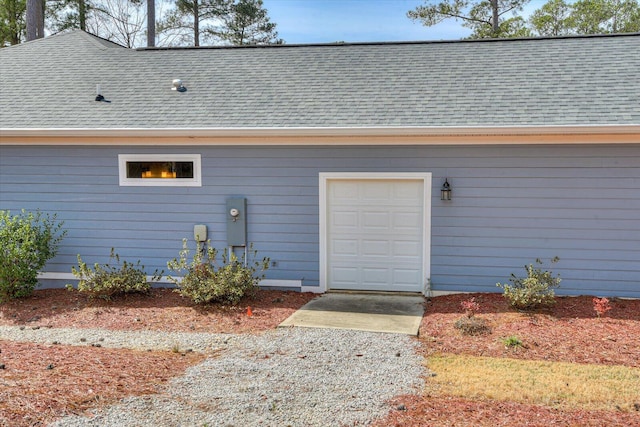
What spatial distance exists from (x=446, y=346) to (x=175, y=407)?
117 inches

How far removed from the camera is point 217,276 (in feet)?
24.7

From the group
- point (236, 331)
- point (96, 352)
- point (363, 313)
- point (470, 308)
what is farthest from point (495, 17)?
point (96, 352)

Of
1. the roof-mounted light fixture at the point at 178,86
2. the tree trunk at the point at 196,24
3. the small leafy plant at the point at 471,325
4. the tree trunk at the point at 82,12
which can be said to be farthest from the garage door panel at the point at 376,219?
the tree trunk at the point at 82,12

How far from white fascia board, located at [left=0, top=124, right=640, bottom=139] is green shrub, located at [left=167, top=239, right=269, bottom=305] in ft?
5.64

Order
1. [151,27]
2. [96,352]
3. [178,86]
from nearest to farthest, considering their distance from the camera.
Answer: [96,352] < [178,86] < [151,27]

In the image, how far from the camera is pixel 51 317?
282 inches

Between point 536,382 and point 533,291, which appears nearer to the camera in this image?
point 536,382

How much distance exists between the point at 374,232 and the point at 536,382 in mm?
3908

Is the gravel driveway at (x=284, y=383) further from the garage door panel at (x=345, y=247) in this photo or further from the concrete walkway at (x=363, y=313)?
the garage door panel at (x=345, y=247)

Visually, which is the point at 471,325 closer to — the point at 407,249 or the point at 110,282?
the point at 407,249

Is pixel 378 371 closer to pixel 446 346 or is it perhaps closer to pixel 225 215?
pixel 446 346

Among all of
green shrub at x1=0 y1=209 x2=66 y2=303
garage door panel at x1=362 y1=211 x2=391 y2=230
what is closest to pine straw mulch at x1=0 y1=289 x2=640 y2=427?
green shrub at x1=0 y1=209 x2=66 y2=303

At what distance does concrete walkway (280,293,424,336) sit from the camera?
254 inches

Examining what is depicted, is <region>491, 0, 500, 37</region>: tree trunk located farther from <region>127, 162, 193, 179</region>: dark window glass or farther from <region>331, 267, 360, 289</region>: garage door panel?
<region>127, 162, 193, 179</region>: dark window glass
